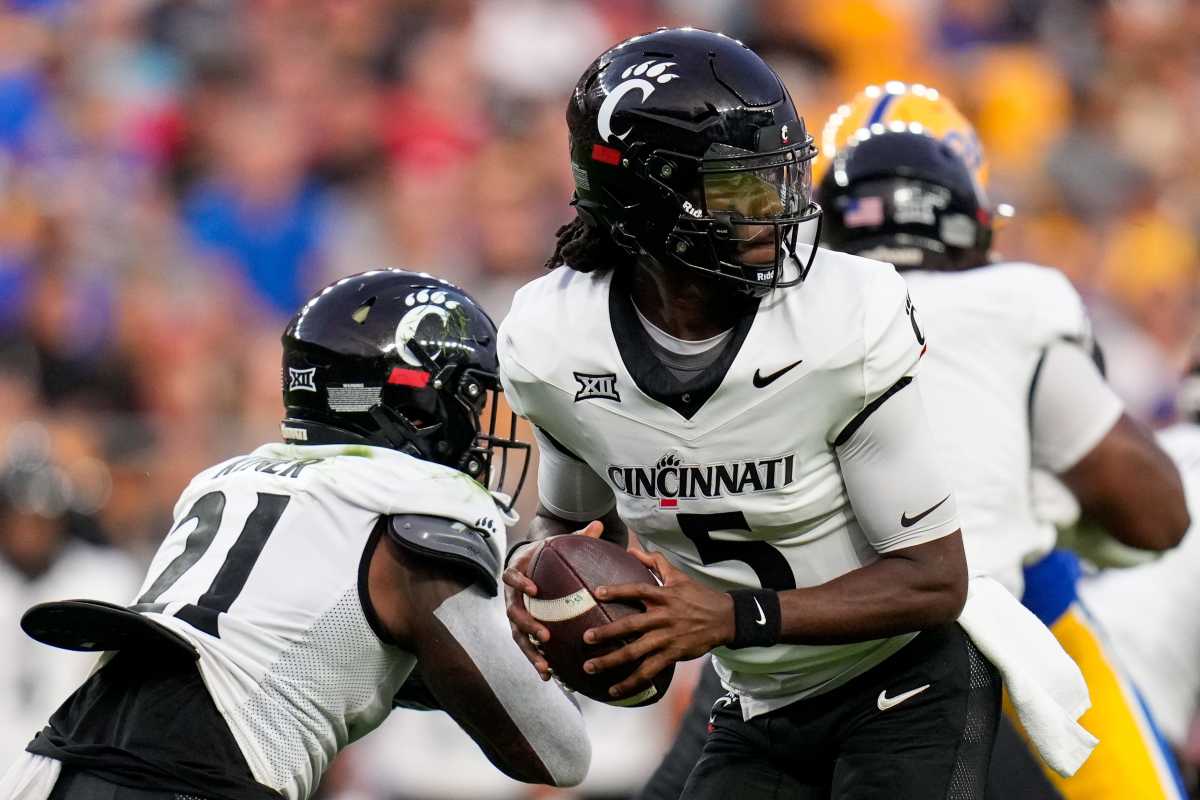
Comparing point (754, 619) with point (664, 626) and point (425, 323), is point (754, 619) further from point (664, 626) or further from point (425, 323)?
point (425, 323)

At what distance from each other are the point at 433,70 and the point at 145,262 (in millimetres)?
1935

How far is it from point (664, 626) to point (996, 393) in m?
1.26

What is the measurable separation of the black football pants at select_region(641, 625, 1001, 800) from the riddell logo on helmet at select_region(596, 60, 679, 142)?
1.09 metres

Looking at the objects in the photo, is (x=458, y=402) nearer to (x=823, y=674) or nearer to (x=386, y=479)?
(x=386, y=479)

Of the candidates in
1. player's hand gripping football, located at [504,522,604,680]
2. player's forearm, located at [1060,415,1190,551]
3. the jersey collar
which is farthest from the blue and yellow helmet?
player's hand gripping football, located at [504,522,604,680]

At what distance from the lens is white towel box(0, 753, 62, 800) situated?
3.11 m

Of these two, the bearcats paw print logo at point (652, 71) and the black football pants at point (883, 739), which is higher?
the bearcats paw print logo at point (652, 71)

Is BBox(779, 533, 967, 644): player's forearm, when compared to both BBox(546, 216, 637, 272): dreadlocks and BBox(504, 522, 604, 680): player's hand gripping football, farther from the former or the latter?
Result: BBox(546, 216, 637, 272): dreadlocks

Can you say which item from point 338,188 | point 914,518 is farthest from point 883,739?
point 338,188

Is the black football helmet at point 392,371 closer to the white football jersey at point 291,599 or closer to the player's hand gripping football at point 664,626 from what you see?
the white football jersey at point 291,599

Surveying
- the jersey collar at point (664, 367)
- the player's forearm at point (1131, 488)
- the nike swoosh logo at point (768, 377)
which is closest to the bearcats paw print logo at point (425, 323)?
the jersey collar at point (664, 367)

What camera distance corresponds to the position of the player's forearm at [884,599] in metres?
2.82

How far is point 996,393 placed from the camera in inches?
143

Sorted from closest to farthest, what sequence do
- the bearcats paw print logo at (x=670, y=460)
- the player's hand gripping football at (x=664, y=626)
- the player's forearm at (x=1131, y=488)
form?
A: the player's hand gripping football at (x=664, y=626) → the bearcats paw print logo at (x=670, y=460) → the player's forearm at (x=1131, y=488)
